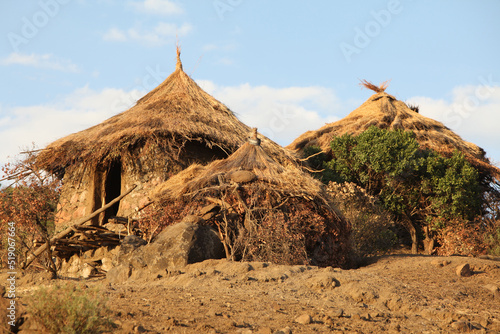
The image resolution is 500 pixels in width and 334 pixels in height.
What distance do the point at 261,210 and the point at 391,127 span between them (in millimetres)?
9446

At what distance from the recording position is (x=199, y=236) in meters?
7.48

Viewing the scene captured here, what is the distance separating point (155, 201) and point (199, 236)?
1.82 metres

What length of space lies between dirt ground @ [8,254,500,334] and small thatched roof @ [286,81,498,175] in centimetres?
961

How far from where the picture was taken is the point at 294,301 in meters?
5.33

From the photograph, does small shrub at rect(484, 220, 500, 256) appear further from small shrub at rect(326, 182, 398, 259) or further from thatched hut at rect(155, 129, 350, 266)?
thatched hut at rect(155, 129, 350, 266)

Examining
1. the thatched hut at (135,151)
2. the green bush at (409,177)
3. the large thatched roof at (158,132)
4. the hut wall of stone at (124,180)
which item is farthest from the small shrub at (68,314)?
the green bush at (409,177)

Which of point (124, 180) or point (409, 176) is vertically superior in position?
point (409, 176)

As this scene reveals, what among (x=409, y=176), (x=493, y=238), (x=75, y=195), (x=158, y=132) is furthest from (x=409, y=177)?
(x=75, y=195)

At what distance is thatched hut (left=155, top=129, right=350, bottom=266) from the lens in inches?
320

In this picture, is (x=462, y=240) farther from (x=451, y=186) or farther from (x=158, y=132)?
(x=158, y=132)

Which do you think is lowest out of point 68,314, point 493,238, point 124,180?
point 68,314

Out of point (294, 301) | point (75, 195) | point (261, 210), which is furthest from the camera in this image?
point (75, 195)

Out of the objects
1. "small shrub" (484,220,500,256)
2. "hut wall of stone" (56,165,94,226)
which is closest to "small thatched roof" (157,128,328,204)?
"hut wall of stone" (56,165,94,226)

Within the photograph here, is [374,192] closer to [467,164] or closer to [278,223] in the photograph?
[467,164]
